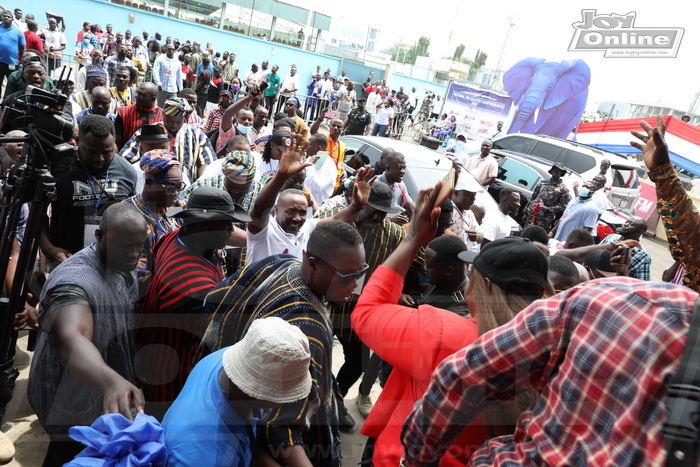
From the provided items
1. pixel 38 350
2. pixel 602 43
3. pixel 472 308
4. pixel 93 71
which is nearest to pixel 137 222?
pixel 38 350

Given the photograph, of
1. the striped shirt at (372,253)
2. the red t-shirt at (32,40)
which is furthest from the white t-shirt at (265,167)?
the red t-shirt at (32,40)

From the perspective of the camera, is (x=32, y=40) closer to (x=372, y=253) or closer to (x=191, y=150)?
(x=191, y=150)

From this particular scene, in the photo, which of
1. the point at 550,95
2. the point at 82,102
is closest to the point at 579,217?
the point at 82,102

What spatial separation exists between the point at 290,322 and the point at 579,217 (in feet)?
19.7

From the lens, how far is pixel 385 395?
2.04 metres

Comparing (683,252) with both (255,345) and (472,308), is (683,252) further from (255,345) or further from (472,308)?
(255,345)

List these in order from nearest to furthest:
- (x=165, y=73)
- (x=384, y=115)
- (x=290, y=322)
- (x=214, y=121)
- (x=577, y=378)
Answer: (x=577, y=378)
(x=290, y=322)
(x=214, y=121)
(x=165, y=73)
(x=384, y=115)

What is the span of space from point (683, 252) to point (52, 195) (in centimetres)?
312

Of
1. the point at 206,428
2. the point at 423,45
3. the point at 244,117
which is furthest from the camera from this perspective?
the point at 423,45

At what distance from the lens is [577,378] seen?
1.10 m

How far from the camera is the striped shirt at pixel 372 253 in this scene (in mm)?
3783

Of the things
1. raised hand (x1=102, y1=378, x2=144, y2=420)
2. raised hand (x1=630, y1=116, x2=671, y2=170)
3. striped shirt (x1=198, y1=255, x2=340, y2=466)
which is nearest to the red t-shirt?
striped shirt (x1=198, y1=255, x2=340, y2=466)

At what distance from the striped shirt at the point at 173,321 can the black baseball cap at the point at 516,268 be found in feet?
4.79

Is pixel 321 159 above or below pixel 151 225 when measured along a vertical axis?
above
